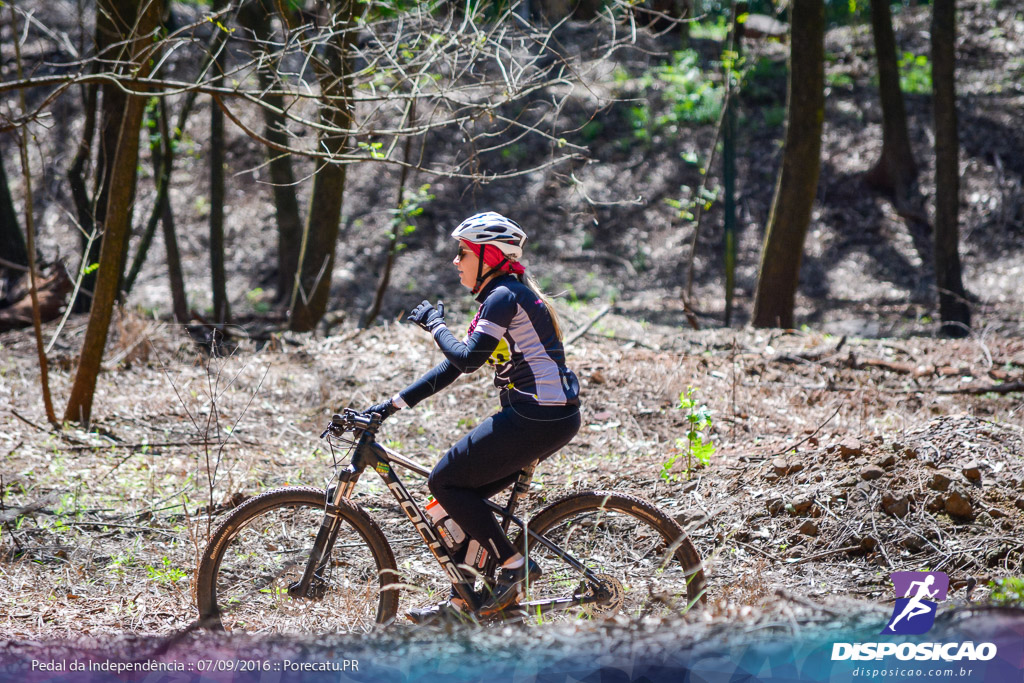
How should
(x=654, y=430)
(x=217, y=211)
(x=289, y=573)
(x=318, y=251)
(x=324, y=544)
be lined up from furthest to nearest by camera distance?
(x=217, y=211)
(x=318, y=251)
(x=654, y=430)
(x=289, y=573)
(x=324, y=544)

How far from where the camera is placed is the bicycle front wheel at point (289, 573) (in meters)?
3.72

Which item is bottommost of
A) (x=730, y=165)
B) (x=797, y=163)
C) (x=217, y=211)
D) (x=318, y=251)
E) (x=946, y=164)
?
(x=318, y=251)

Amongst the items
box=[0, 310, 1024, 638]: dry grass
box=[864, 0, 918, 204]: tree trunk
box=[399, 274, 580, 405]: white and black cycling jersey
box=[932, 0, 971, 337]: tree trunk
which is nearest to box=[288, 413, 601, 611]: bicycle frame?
box=[399, 274, 580, 405]: white and black cycling jersey

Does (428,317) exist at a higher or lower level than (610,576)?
higher

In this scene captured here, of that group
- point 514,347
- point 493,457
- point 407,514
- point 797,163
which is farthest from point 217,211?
point 493,457

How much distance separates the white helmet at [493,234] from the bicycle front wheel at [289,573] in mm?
1309

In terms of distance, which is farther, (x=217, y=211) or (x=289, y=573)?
(x=217, y=211)

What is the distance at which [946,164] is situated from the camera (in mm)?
12000

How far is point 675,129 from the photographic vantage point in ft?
67.5

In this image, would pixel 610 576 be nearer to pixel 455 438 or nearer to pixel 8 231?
pixel 455 438

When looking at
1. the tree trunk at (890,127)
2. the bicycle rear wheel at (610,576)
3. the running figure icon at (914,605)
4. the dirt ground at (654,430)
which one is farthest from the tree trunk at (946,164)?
the bicycle rear wheel at (610,576)

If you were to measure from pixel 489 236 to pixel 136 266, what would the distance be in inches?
400

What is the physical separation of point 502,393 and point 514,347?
0.70ft

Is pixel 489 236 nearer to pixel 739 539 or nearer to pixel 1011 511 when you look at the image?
pixel 739 539
